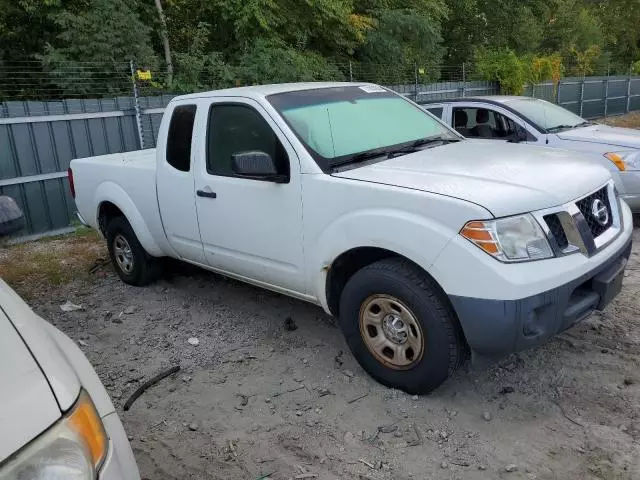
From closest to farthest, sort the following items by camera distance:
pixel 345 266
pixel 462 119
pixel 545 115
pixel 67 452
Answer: pixel 67 452, pixel 345 266, pixel 545 115, pixel 462 119

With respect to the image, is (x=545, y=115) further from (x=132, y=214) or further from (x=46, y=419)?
(x=46, y=419)

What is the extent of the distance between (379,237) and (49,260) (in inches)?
206

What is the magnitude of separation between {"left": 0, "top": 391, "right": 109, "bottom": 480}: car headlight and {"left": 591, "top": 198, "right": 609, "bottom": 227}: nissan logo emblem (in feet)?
9.58

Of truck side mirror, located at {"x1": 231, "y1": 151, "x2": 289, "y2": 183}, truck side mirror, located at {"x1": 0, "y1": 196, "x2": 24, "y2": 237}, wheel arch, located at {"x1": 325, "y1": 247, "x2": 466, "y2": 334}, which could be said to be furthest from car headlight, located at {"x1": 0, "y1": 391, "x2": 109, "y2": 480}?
truck side mirror, located at {"x1": 231, "y1": 151, "x2": 289, "y2": 183}

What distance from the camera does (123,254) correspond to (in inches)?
226

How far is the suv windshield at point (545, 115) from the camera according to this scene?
24.8 feet

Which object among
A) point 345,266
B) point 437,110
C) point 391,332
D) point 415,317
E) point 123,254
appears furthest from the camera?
point 437,110

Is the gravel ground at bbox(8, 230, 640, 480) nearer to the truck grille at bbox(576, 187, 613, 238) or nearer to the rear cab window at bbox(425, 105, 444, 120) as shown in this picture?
the truck grille at bbox(576, 187, 613, 238)

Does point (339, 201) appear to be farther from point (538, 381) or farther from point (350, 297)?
point (538, 381)

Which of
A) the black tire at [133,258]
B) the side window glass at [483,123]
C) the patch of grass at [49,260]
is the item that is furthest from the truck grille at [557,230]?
the patch of grass at [49,260]

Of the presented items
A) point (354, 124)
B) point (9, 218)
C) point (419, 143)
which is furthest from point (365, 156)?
point (9, 218)

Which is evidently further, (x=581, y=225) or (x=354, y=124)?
(x=354, y=124)

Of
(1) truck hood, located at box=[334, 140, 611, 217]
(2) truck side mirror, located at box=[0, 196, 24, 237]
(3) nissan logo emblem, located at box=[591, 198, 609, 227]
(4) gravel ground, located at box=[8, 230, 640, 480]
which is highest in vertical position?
(2) truck side mirror, located at box=[0, 196, 24, 237]

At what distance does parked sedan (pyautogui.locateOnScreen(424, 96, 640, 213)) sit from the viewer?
6539mm
